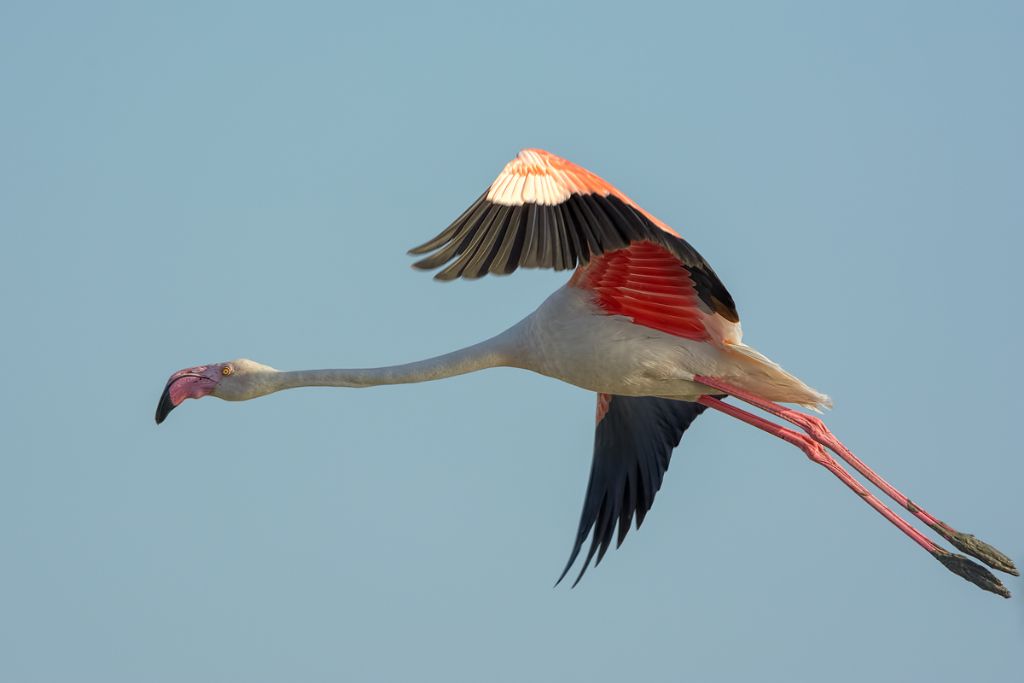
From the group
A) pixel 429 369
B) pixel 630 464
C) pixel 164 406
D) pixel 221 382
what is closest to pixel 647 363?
pixel 429 369

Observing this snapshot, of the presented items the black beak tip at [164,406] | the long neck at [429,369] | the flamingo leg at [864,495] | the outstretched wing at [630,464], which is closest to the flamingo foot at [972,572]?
the flamingo leg at [864,495]

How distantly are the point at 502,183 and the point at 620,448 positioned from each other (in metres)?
5.36

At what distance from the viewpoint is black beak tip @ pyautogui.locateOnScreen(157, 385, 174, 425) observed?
1212 cm

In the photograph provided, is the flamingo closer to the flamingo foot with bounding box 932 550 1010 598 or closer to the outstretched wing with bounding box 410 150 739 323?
the flamingo foot with bounding box 932 550 1010 598

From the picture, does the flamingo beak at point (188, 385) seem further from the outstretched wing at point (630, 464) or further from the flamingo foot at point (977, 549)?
the flamingo foot at point (977, 549)

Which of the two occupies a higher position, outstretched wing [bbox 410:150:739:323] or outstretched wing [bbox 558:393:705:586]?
outstretched wing [bbox 410:150:739:323]

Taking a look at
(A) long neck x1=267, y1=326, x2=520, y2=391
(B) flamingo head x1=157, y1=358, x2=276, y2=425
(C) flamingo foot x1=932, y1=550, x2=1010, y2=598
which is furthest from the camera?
(B) flamingo head x1=157, y1=358, x2=276, y2=425

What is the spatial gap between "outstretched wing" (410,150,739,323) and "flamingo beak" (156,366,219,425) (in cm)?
416

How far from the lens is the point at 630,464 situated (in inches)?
531

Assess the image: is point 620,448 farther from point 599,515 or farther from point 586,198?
point 586,198

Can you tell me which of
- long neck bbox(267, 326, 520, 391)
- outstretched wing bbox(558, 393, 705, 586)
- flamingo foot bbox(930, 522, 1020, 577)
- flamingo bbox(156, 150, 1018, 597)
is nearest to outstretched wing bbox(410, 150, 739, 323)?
flamingo bbox(156, 150, 1018, 597)

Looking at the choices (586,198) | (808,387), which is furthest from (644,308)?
(586,198)

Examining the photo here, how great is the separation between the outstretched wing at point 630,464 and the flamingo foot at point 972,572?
300 centimetres

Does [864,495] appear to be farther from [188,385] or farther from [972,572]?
[188,385]
